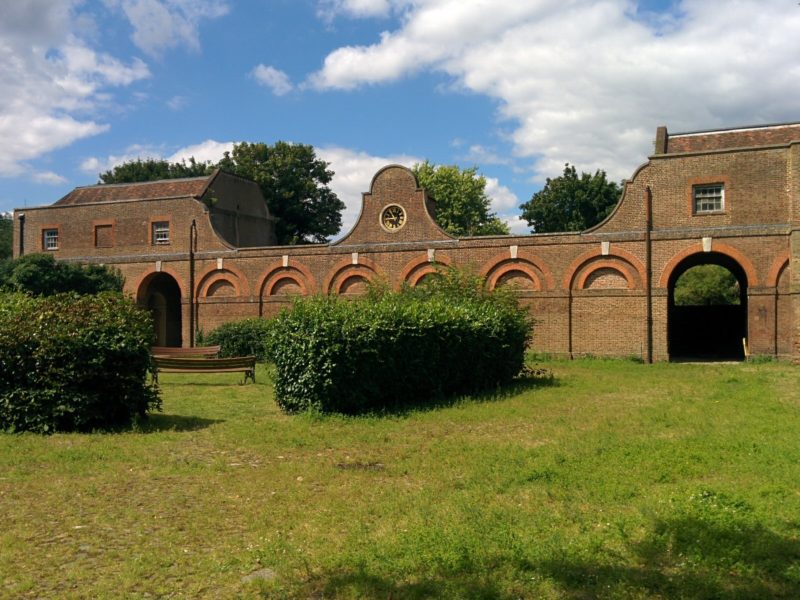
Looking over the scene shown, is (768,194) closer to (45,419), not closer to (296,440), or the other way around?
(296,440)

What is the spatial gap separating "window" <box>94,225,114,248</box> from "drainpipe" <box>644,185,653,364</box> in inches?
985

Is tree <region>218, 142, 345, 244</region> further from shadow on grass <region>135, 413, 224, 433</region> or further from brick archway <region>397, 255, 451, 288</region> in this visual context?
shadow on grass <region>135, 413, 224, 433</region>

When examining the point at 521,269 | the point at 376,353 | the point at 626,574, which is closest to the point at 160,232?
the point at 521,269

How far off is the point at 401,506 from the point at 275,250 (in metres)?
25.8

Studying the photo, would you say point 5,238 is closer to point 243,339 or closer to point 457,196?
point 457,196

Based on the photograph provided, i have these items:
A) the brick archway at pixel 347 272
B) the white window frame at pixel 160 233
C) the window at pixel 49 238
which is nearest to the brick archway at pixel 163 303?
the white window frame at pixel 160 233

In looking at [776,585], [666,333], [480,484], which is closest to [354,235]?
[666,333]

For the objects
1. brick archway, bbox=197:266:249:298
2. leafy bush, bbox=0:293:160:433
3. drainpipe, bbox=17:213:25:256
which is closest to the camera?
leafy bush, bbox=0:293:160:433

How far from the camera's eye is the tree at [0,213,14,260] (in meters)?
69.1

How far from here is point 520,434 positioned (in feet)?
36.7

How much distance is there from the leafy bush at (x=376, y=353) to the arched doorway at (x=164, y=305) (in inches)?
893

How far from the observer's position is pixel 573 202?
50844mm

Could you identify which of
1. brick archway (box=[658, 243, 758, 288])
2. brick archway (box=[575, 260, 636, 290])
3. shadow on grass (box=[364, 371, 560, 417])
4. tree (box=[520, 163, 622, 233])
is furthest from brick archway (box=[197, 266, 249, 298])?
tree (box=[520, 163, 622, 233])

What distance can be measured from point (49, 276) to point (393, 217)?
49.9 feet
